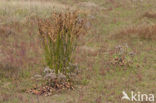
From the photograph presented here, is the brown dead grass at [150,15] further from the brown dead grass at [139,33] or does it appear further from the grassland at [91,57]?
the brown dead grass at [139,33]

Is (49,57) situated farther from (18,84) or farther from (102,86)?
(102,86)

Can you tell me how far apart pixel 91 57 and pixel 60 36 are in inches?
118

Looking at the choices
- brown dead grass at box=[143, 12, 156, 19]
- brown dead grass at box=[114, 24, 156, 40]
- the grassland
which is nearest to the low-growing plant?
the grassland

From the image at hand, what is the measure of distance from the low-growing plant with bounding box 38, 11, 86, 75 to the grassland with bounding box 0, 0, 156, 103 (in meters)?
0.64

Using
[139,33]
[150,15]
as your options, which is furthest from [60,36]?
[150,15]

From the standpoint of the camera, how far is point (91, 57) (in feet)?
30.5

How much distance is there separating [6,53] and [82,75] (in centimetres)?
299

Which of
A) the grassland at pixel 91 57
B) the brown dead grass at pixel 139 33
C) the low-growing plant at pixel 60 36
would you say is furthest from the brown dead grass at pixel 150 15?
the low-growing plant at pixel 60 36

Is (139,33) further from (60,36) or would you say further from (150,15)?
(60,36)

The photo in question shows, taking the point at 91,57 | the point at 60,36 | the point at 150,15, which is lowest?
the point at 91,57

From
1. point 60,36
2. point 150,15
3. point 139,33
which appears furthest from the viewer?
point 150,15

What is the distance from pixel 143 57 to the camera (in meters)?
9.47

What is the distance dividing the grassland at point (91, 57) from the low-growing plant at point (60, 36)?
64 cm

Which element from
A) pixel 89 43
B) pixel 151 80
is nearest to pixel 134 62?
pixel 151 80
